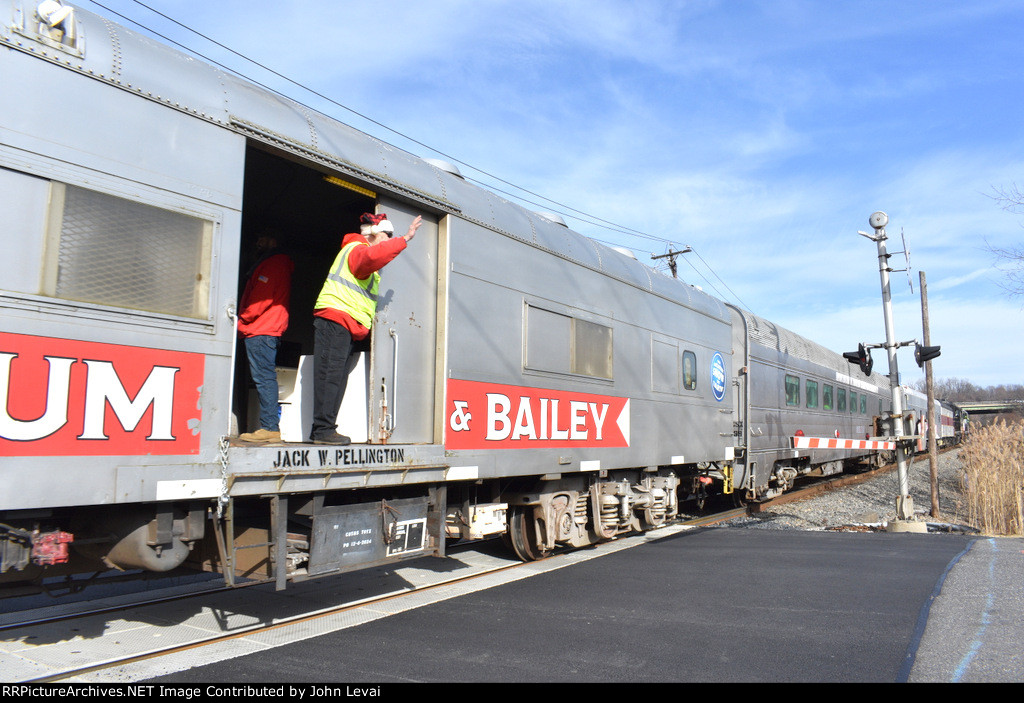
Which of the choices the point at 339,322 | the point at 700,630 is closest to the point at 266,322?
the point at 339,322

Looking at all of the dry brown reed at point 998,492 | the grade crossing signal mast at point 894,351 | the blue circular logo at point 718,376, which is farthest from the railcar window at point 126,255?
the dry brown reed at point 998,492

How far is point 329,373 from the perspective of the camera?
5133 mm

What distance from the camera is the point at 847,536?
937 centimetres

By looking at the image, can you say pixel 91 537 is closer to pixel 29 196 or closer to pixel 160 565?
pixel 160 565

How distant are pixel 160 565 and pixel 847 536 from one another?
8.38m

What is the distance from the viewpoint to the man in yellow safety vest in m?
5.09

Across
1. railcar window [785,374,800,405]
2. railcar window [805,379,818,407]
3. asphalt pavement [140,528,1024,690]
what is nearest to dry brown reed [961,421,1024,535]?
railcar window [785,374,800,405]

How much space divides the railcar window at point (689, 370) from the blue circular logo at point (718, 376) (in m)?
0.69

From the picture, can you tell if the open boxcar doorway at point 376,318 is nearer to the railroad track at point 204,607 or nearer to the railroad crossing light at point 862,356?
the railroad track at point 204,607

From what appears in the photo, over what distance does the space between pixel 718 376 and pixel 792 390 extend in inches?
191

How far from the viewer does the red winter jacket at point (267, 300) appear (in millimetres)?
5191

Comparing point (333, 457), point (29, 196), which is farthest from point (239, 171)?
point (333, 457)

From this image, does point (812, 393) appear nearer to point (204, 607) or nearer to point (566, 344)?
point (566, 344)

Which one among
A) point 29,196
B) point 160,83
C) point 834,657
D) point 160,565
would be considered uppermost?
point 160,83
